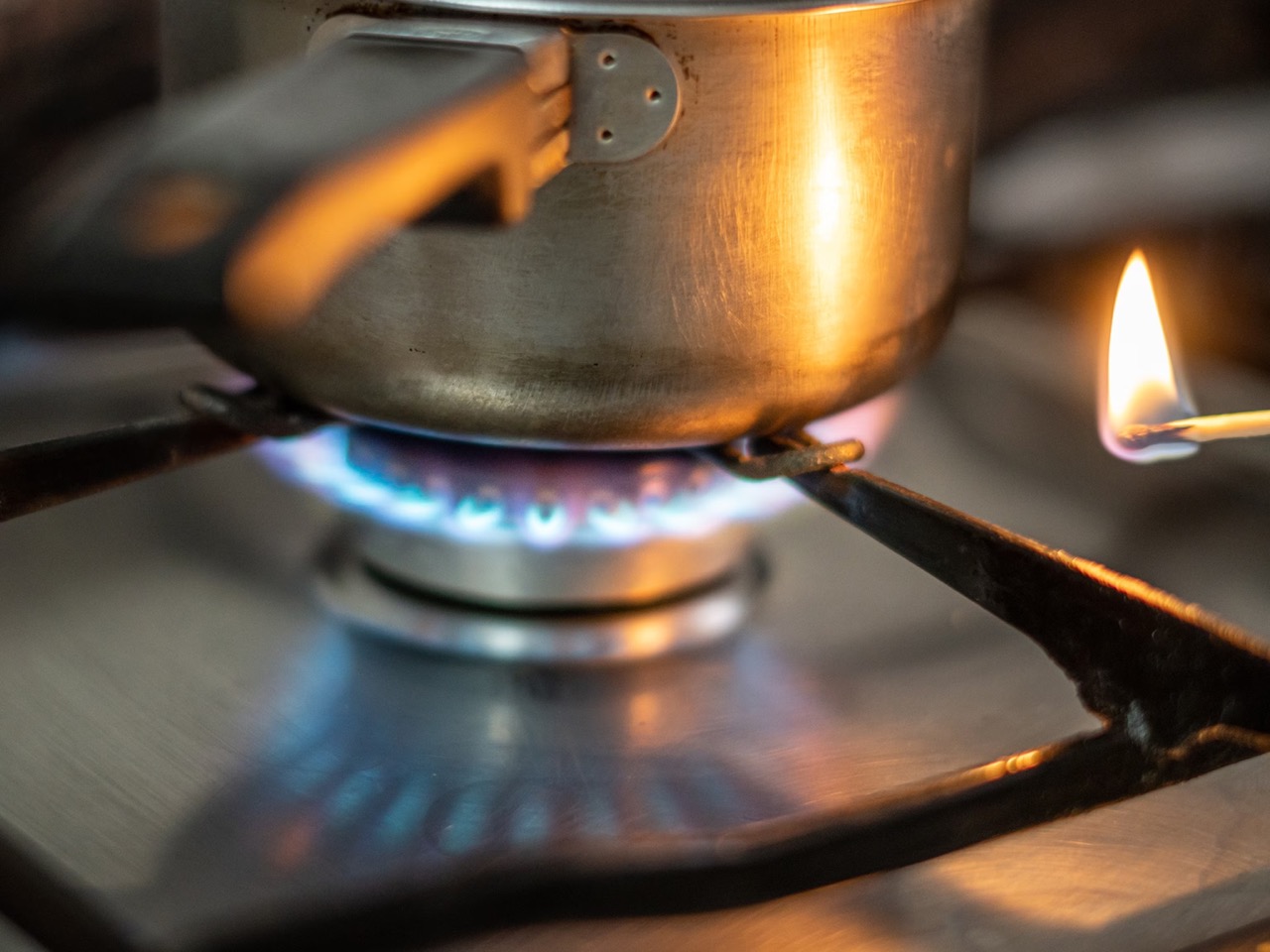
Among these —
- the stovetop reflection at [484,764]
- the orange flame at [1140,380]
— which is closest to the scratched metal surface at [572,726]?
the stovetop reflection at [484,764]

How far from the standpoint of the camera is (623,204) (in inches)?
15.7

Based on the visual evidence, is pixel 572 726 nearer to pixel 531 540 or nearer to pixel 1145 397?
pixel 531 540

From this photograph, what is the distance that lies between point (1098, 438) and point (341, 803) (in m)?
0.43

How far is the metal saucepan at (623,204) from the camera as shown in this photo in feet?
1.08

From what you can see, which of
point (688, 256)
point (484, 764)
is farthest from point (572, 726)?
point (688, 256)

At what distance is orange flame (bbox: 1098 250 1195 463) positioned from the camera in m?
0.44

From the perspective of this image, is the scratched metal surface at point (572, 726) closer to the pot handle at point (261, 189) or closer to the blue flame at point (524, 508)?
the blue flame at point (524, 508)

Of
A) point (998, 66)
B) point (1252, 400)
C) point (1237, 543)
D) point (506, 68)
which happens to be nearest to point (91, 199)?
point (506, 68)

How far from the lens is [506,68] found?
32cm

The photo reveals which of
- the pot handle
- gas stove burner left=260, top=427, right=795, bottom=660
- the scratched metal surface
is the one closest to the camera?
the pot handle

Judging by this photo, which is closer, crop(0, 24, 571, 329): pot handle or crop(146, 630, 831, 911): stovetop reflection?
crop(0, 24, 571, 329): pot handle

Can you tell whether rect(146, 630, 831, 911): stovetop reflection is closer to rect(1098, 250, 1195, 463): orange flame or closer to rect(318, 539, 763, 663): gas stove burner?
rect(318, 539, 763, 663): gas stove burner

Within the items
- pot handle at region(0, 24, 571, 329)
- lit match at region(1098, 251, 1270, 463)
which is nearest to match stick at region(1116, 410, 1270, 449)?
lit match at region(1098, 251, 1270, 463)

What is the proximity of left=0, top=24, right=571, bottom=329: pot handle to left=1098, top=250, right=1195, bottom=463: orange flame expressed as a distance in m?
0.22
